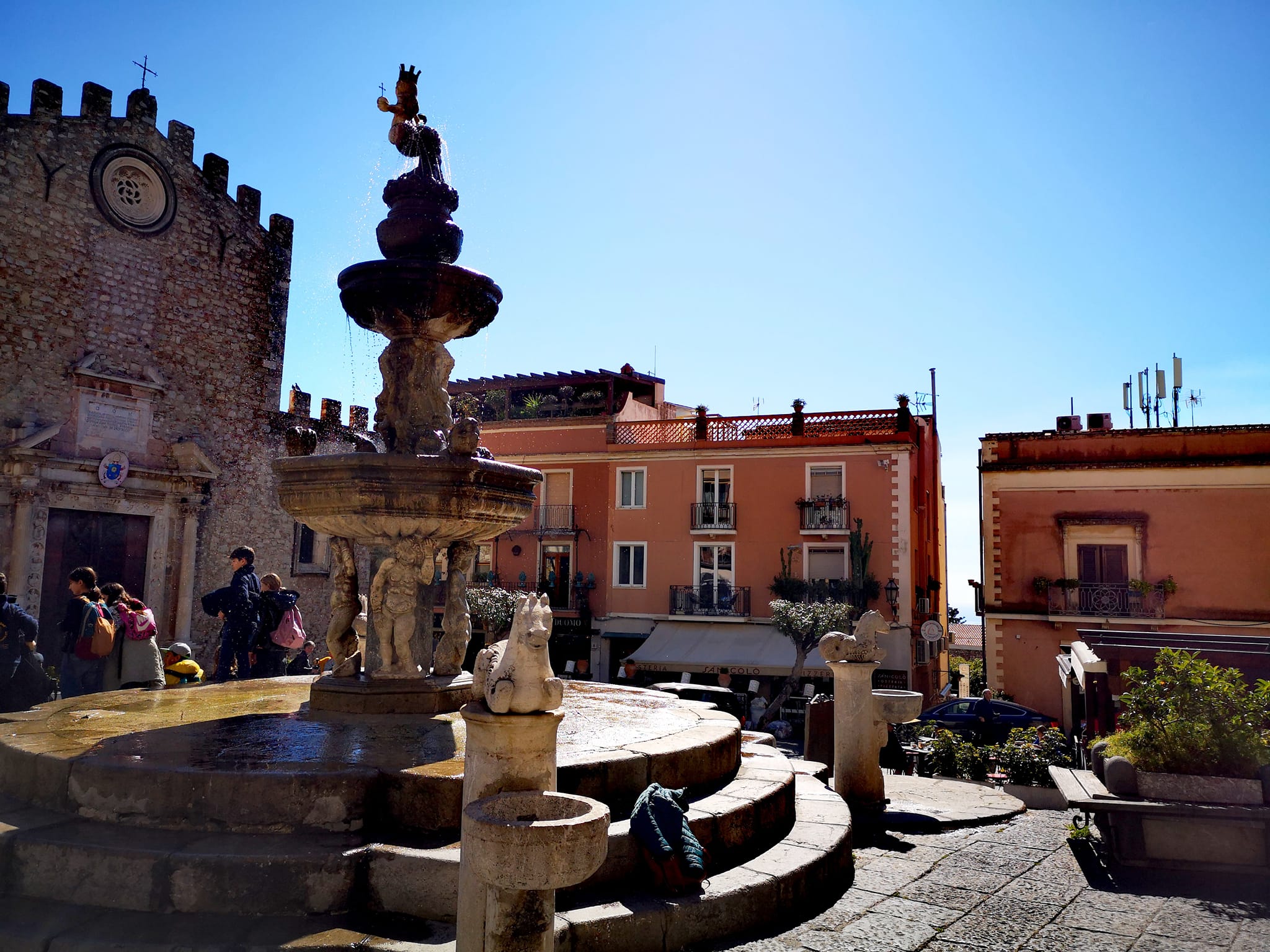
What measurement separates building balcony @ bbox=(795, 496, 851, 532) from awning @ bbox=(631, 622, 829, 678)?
339 cm

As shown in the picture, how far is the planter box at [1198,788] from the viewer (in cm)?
585

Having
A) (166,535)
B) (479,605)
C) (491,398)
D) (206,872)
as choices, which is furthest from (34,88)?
(491,398)

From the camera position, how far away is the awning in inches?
976

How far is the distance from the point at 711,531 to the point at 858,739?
20.8m

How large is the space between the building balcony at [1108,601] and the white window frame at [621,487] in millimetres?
12460

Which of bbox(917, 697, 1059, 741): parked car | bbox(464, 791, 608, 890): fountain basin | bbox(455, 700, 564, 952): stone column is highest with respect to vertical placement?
bbox(455, 700, 564, 952): stone column

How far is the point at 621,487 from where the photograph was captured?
30.3 m

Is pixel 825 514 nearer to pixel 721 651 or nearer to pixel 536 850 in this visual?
pixel 721 651

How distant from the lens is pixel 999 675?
2470 centimetres

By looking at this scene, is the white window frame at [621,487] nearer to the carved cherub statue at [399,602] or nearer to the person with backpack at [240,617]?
the person with backpack at [240,617]

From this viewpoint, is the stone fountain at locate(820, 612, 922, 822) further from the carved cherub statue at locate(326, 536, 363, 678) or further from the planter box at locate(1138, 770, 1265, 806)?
Result: the carved cherub statue at locate(326, 536, 363, 678)

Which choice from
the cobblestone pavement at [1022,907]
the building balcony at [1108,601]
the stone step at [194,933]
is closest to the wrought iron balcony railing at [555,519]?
the building balcony at [1108,601]

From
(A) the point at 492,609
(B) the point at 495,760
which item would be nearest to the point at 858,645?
(B) the point at 495,760

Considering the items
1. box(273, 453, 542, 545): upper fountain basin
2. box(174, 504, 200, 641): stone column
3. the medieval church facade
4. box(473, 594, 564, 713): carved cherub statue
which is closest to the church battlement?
the medieval church facade
